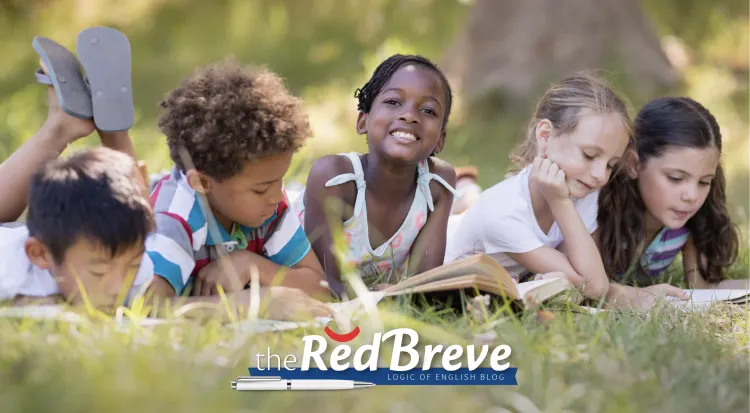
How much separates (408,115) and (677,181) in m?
1.23

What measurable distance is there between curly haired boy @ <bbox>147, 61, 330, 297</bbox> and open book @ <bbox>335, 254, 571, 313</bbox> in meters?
0.43

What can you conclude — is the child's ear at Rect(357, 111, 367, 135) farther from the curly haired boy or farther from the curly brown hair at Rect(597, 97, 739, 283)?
the curly brown hair at Rect(597, 97, 739, 283)

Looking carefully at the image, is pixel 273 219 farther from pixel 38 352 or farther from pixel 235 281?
pixel 38 352

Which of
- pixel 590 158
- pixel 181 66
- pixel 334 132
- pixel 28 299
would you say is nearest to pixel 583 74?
pixel 590 158

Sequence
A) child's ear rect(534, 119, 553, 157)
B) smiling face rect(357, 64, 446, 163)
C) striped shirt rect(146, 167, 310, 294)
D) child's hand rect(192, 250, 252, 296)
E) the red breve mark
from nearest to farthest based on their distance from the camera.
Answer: the red breve mark < striped shirt rect(146, 167, 310, 294) < child's hand rect(192, 250, 252, 296) < smiling face rect(357, 64, 446, 163) < child's ear rect(534, 119, 553, 157)

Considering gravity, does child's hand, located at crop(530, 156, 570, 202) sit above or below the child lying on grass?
above

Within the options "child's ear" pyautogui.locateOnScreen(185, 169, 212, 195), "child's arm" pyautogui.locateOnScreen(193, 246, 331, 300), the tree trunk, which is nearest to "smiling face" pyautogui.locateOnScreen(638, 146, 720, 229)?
"child's arm" pyautogui.locateOnScreen(193, 246, 331, 300)

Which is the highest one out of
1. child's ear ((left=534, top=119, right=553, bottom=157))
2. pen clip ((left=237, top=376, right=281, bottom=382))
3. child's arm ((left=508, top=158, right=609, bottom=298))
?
child's ear ((left=534, top=119, right=553, bottom=157))

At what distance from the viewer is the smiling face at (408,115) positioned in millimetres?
3457

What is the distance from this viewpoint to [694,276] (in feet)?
13.1

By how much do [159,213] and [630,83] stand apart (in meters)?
6.00

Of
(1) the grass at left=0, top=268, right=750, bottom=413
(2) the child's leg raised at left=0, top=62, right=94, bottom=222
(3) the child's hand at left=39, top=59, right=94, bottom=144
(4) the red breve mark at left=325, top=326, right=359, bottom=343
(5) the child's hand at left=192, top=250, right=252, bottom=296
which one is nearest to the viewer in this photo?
(1) the grass at left=0, top=268, right=750, bottom=413

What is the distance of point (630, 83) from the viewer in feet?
26.3

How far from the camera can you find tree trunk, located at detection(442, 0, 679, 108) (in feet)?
26.6
